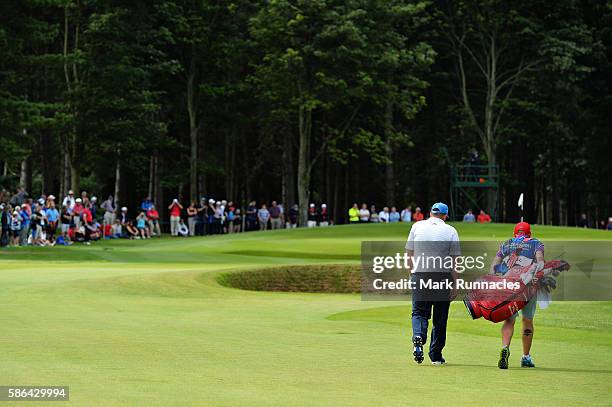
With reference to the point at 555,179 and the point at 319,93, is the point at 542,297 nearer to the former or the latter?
the point at 319,93

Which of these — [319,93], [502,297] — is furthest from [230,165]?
[502,297]

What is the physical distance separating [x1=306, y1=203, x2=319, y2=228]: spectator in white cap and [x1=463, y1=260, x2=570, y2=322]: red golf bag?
162ft

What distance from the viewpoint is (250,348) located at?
15.5 meters

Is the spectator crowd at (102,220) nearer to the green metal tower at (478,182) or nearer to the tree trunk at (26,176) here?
the tree trunk at (26,176)

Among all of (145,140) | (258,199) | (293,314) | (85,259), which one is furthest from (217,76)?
(293,314)

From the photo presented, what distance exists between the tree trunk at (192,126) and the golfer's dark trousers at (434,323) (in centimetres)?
5228

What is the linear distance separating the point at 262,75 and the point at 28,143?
18.3 meters

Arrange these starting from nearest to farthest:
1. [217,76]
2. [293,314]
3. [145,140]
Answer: [293,314]
[145,140]
[217,76]

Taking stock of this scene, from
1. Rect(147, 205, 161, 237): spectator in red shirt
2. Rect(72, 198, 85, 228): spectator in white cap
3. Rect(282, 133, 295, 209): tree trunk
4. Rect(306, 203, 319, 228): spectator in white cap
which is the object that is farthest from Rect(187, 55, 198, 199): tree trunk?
Rect(72, 198, 85, 228): spectator in white cap

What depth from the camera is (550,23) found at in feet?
229

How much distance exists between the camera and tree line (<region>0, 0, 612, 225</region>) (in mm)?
59938

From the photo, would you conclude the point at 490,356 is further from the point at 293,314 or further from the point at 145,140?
the point at 145,140

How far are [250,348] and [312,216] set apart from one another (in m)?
48.6

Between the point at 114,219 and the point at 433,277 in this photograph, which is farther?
the point at 114,219
